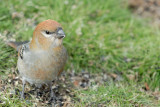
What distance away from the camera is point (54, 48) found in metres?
3.37

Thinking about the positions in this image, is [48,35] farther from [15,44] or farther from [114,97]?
[114,97]

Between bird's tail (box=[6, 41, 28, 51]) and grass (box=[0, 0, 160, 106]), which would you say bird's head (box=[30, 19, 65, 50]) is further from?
grass (box=[0, 0, 160, 106])

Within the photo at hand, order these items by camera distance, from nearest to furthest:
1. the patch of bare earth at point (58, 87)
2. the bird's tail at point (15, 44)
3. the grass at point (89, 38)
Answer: the patch of bare earth at point (58, 87), the bird's tail at point (15, 44), the grass at point (89, 38)

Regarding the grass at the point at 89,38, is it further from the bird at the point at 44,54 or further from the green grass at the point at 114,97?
the bird at the point at 44,54

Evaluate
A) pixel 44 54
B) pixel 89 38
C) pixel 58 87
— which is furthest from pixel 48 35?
pixel 89 38

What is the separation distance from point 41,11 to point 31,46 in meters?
1.75

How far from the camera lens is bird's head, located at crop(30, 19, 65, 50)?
128 inches

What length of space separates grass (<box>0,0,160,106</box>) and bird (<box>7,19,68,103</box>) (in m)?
0.60

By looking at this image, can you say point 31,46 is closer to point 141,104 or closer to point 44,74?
point 44,74

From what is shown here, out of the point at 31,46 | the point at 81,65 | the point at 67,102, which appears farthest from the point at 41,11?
the point at 67,102

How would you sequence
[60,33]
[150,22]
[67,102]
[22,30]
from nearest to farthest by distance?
1. [60,33]
2. [67,102]
3. [22,30]
4. [150,22]

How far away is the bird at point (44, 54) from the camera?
3.28 m

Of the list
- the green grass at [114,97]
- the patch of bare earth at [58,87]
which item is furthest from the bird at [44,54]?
the green grass at [114,97]

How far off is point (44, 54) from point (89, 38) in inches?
65.3
